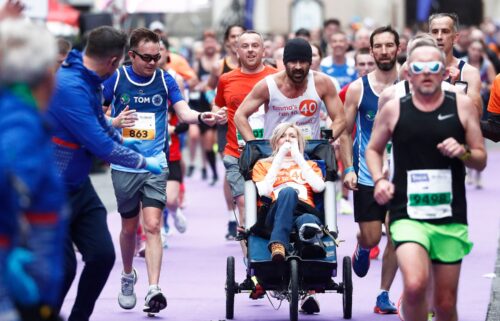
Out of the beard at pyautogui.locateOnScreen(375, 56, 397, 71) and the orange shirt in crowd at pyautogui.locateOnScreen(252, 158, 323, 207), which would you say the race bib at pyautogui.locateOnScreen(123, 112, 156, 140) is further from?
the beard at pyautogui.locateOnScreen(375, 56, 397, 71)

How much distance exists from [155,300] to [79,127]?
7.37ft

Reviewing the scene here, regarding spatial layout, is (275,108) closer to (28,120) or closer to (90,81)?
(90,81)

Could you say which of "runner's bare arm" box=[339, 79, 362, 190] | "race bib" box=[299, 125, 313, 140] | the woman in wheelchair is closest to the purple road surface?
the woman in wheelchair

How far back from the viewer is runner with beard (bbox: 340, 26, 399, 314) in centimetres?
1026

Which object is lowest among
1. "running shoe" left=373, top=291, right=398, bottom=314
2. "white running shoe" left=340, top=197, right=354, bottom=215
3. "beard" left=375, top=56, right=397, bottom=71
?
"white running shoe" left=340, top=197, right=354, bottom=215

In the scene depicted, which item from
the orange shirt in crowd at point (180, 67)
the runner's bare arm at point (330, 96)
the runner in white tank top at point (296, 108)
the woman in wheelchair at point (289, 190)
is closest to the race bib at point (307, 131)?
the runner in white tank top at point (296, 108)

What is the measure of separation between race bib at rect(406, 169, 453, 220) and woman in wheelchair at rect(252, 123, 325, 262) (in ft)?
5.85

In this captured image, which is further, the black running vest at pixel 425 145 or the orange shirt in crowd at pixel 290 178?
the orange shirt in crowd at pixel 290 178

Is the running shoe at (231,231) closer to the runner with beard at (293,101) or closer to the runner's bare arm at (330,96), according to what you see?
the runner with beard at (293,101)

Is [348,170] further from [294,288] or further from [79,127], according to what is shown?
[79,127]

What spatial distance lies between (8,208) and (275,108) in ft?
17.5

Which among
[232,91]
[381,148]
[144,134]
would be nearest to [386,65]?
[144,134]

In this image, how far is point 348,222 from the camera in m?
16.3

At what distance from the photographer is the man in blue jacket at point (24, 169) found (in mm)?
5652
